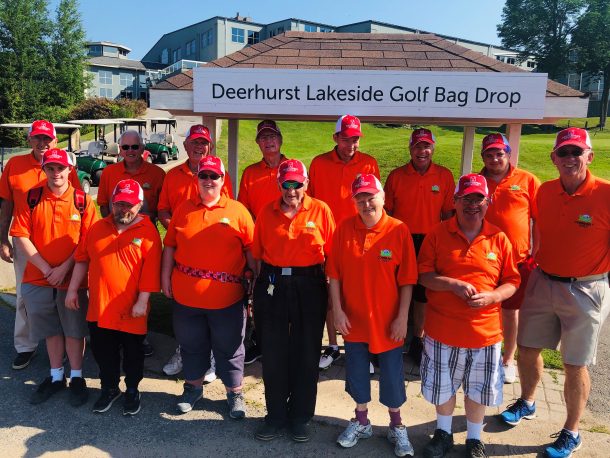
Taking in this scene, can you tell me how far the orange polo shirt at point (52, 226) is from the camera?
12.9ft

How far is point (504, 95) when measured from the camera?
4.05 m

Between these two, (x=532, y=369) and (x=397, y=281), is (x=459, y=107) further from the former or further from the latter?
(x=532, y=369)

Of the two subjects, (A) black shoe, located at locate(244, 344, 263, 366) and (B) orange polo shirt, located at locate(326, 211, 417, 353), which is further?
(A) black shoe, located at locate(244, 344, 263, 366)

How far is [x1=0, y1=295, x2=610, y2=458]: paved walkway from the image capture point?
11.2 ft

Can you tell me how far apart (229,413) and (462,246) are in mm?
2191

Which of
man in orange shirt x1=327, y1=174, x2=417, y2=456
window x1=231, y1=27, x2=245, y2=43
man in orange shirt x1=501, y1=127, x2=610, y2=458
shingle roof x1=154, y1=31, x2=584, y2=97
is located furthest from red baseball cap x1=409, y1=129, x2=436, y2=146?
window x1=231, y1=27, x2=245, y2=43

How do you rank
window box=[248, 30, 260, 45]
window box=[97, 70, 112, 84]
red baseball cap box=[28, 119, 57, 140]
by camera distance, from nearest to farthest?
red baseball cap box=[28, 119, 57, 140], window box=[97, 70, 112, 84], window box=[248, 30, 260, 45]

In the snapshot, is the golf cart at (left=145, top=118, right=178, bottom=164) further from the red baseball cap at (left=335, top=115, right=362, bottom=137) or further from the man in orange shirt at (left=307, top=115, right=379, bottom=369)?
the red baseball cap at (left=335, top=115, right=362, bottom=137)

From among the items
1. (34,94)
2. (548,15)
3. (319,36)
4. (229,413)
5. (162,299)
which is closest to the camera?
(229,413)

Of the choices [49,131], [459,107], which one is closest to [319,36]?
[459,107]

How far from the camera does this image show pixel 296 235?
337cm

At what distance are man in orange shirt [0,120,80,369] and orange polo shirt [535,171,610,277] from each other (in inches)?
152


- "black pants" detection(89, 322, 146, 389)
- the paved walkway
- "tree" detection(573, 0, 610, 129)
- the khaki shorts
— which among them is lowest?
the paved walkway

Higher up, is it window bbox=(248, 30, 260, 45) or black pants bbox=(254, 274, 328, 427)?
A: window bbox=(248, 30, 260, 45)
